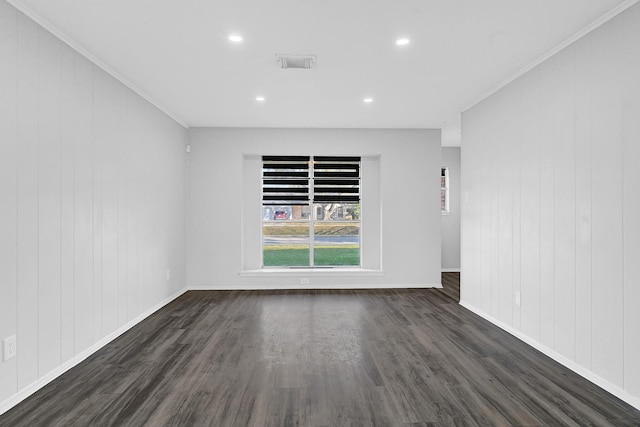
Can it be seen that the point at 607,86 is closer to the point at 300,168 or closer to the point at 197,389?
the point at 197,389

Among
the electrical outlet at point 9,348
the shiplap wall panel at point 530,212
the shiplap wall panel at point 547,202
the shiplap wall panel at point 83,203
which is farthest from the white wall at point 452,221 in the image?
the electrical outlet at point 9,348

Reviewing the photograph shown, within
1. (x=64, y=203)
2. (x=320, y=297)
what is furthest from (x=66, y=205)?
(x=320, y=297)

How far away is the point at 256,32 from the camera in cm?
276

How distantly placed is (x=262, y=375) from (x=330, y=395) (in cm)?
58

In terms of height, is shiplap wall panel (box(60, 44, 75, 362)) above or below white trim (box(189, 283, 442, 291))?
above

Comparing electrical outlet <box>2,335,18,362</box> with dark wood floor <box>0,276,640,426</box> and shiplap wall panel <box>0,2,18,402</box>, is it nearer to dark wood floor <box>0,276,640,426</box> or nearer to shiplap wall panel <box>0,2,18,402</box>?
shiplap wall panel <box>0,2,18,402</box>

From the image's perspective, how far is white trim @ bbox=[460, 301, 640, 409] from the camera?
2311mm

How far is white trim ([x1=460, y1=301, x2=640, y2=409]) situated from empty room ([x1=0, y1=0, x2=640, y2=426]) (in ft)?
0.05

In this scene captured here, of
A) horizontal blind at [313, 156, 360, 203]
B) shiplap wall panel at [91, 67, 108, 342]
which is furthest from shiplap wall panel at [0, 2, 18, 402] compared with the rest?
horizontal blind at [313, 156, 360, 203]

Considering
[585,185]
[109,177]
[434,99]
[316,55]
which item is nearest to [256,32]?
[316,55]

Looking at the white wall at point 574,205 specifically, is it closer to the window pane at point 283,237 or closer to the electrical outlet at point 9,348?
the window pane at point 283,237

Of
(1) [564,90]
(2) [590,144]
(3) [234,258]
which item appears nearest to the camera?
(2) [590,144]

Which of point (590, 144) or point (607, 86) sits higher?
point (607, 86)

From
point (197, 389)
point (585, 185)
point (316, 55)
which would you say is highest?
point (316, 55)
